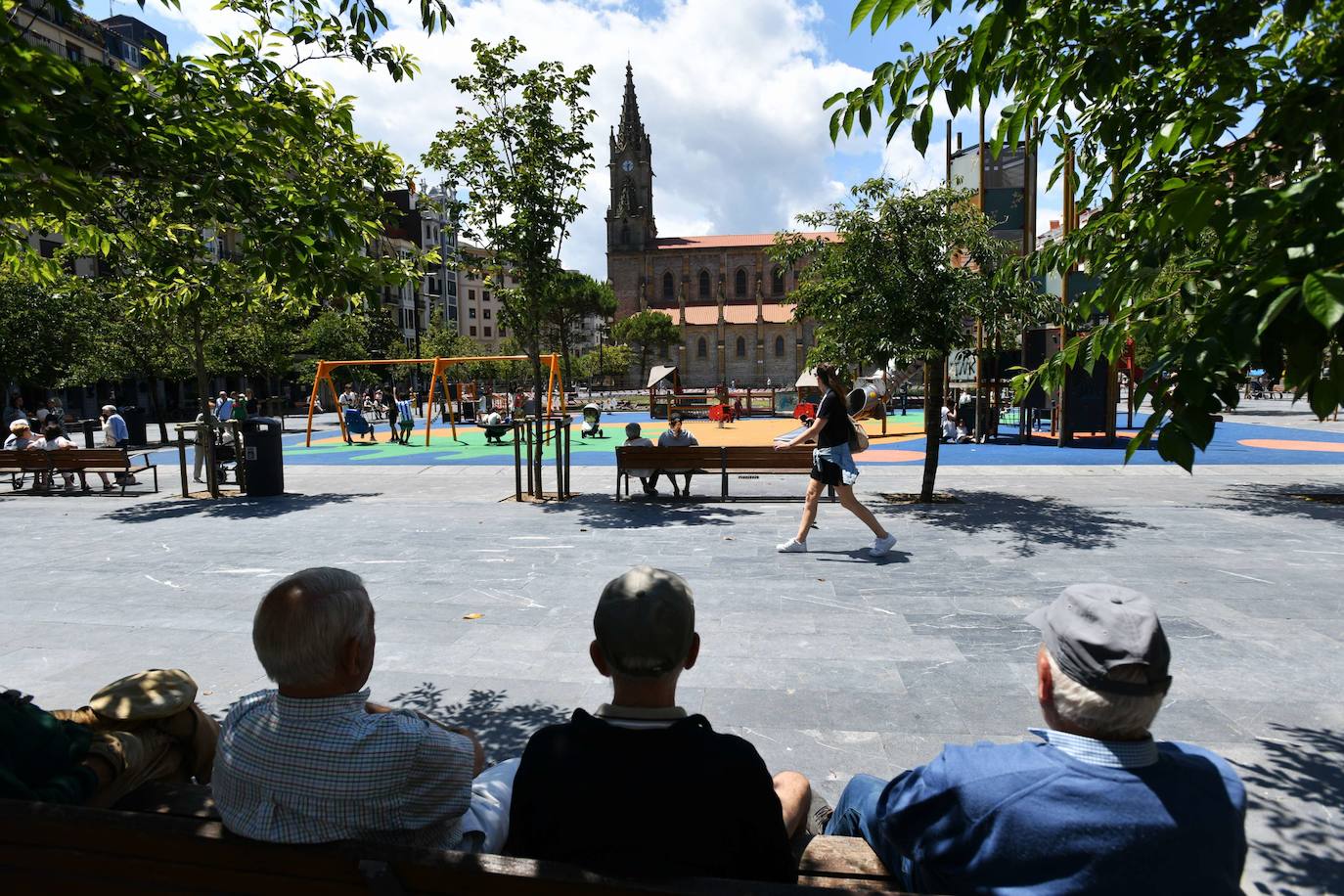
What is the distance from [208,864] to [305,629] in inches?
20.3

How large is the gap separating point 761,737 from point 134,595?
5.73 m

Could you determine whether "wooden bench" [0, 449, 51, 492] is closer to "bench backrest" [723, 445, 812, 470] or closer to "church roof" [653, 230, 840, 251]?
"bench backrest" [723, 445, 812, 470]

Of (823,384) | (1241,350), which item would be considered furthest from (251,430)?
(1241,350)

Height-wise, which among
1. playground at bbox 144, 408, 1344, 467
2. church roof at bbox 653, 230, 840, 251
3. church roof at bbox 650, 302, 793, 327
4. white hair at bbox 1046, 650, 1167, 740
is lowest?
playground at bbox 144, 408, 1344, 467

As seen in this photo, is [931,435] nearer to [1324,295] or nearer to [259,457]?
[1324,295]

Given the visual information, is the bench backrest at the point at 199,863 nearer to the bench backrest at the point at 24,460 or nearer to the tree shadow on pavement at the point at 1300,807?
the tree shadow on pavement at the point at 1300,807

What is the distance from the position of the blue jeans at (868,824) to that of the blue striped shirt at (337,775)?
1038 mm

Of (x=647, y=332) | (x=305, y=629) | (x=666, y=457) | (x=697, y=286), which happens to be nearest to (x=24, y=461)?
(x=666, y=457)

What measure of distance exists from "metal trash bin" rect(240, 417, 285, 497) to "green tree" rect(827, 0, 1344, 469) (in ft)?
40.1

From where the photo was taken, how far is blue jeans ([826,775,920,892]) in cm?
194

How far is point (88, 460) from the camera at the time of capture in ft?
44.4

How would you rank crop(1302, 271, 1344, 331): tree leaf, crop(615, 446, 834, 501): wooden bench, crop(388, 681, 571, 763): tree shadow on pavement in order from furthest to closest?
crop(615, 446, 834, 501): wooden bench
crop(388, 681, 571, 763): tree shadow on pavement
crop(1302, 271, 1344, 331): tree leaf

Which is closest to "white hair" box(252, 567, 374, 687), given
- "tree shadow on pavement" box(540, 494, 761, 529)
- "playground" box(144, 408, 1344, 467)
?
"tree shadow on pavement" box(540, 494, 761, 529)

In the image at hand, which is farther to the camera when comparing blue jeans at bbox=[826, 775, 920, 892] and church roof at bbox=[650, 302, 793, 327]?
church roof at bbox=[650, 302, 793, 327]
